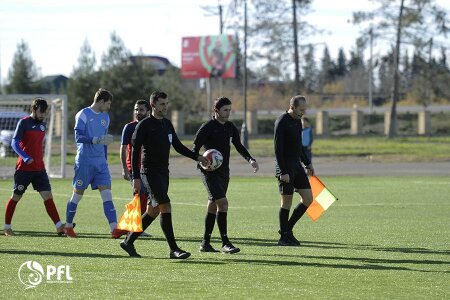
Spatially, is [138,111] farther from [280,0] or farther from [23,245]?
[280,0]

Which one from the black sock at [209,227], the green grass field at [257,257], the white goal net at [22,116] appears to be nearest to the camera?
the green grass field at [257,257]

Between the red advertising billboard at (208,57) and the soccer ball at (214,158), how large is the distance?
2363 inches

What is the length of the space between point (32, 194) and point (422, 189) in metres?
9.75

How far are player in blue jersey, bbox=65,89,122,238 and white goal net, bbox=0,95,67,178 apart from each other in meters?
16.4

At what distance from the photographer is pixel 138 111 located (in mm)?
15555

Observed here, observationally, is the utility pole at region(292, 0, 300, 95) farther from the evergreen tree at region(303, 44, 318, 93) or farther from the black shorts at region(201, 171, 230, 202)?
the black shorts at region(201, 171, 230, 202)

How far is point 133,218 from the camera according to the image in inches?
503

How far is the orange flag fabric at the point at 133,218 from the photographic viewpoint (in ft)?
41.6

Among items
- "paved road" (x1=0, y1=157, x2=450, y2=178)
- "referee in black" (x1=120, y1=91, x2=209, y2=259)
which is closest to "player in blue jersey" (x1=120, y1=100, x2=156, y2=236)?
"referee in black" (x1=120, y1=91, x2=209, y2=259)

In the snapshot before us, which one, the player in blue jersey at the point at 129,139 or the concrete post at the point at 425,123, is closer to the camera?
the player in blue jersey at the point at 129,139

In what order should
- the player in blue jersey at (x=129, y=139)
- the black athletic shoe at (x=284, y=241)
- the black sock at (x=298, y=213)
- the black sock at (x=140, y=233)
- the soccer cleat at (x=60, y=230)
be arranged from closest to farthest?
the black sock at (x=140, y=233) < the black athletic shoe at (x=284, y=241) < the black sock at (x=298, y=213) < the player in blue jersey at (x=129, y=139) < the soccer cleat at (x=60, y=230)

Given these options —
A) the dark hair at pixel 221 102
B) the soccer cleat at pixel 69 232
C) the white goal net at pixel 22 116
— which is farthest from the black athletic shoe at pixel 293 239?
the white goal net at pixel 22 116

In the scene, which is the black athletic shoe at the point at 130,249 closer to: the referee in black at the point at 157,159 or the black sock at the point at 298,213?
the referee in black at the point at 157,159

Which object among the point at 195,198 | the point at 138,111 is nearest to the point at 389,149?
the point at 195,198
